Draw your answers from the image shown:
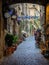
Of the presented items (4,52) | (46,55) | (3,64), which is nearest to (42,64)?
(3,64)

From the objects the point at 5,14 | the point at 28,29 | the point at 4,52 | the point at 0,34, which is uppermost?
the point at 5,14

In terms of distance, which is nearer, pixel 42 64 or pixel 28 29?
pixel 42 64

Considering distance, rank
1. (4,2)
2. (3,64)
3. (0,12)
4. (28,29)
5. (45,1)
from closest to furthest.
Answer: (3,64)
(0,12)
(4,2)
(45,1)
(28,29)

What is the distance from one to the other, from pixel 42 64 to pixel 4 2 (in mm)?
7920

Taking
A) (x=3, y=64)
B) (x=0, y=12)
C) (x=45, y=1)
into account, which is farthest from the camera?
(x=45, y=1)

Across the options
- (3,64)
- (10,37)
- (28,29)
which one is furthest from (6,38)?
(28,29)

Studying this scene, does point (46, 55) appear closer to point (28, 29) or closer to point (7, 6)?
point (7, 6)

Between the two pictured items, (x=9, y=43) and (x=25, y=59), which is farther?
(x=9, y=43)

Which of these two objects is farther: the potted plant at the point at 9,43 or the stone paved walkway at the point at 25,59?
the potted plant at the point at 9,43

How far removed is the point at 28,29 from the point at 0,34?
52743 millimetres

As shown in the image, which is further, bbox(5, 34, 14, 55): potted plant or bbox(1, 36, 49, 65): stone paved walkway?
bbox(5, 34, 14, 55): potted plant

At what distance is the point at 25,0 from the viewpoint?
864 inches

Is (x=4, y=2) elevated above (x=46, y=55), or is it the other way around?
(x=4, y=2)

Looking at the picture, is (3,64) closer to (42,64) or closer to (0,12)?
(42,64)
